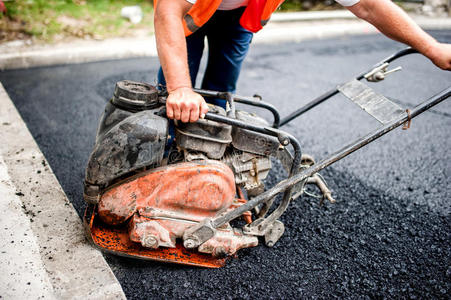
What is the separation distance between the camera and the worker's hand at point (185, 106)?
1.52 meters

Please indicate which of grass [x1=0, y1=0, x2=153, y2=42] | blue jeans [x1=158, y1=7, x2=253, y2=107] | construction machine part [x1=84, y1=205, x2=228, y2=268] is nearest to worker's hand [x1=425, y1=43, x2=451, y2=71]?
blue jeans [x1=158, y1=7, x2=253, y2=107]

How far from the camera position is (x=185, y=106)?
1520 mm

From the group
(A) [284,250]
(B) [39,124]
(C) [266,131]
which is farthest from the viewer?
(B) [39,124]

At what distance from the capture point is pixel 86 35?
4.97 meters

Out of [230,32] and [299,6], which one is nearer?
[230,32]

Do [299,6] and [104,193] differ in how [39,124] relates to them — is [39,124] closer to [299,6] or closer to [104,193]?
[104,193]

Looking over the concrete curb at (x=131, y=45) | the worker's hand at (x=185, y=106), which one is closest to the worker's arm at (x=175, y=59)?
the worker's hand at (x=185, y=106)

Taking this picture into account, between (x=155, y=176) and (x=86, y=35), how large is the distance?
13.3ft

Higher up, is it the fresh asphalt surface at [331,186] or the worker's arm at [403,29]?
the worker's arm at [403,29]

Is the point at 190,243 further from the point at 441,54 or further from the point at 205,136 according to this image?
the point at 441,54

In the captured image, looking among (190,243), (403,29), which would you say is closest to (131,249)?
(190,243)

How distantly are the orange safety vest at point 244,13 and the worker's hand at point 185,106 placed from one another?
0.38 metres

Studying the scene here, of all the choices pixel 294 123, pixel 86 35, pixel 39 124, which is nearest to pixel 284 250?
pixel 294 123

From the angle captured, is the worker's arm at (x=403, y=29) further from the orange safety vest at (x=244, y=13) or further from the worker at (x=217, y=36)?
the orange safety vest at (x=244, y=13)
